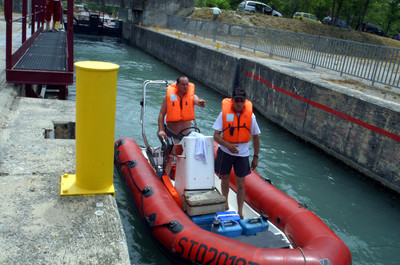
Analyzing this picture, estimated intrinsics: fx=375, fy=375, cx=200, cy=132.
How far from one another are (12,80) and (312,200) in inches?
229

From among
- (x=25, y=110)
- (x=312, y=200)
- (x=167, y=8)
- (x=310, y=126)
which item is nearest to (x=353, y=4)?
(x=167, y=8)

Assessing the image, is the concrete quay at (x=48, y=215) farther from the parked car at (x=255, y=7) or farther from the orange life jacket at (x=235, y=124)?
the parked car at (x=255, y=7)

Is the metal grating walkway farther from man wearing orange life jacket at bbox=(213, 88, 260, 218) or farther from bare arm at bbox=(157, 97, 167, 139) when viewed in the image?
man wearing orange life jacket at bbox=(213, 88, 260, 218)

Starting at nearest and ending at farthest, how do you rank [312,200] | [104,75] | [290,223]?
[104,75]
[290,223]
[312,200]

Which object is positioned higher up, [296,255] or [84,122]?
[84,122]

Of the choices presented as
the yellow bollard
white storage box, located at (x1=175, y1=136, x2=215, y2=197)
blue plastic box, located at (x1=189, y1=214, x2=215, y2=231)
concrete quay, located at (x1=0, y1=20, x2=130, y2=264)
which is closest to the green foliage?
white storage box, located at (x1=175, y1=136, x2=215, y2=197)

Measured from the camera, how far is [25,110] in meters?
5.70

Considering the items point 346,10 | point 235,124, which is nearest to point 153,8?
point 346,10

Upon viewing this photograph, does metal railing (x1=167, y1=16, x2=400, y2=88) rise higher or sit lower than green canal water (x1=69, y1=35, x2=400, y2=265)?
higher

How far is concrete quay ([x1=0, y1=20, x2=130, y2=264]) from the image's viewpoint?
267 centimetres

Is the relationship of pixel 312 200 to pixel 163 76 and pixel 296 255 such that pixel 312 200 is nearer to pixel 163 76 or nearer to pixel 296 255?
pixel 296 255

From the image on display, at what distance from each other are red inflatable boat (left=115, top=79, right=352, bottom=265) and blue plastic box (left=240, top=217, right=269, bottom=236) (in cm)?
2

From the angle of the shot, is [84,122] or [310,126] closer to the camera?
[84,122]

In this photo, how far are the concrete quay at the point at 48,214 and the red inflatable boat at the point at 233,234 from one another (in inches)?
45.0
